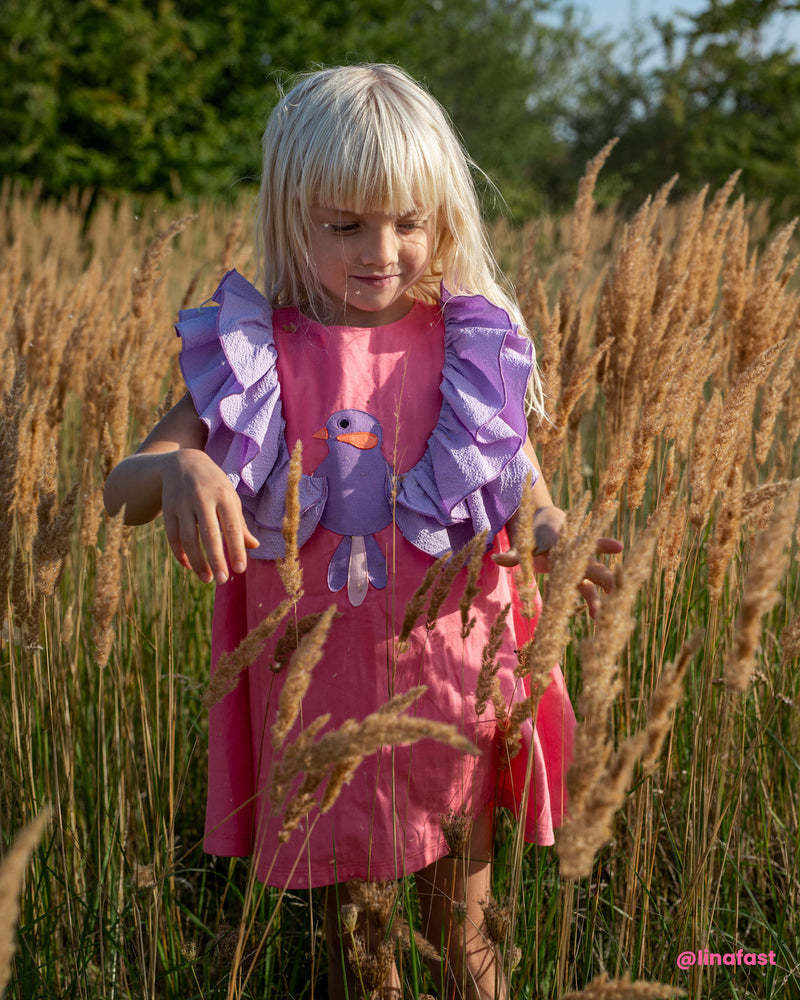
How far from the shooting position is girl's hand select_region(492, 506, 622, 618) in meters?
1.05

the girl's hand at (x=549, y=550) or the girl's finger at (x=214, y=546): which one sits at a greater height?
the girl's finger at (x=214, y=546)

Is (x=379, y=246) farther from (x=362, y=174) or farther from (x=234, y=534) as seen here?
(x=234, y=534)

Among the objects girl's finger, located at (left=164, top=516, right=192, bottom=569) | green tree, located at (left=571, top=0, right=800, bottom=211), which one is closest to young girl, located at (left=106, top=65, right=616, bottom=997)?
girl's finger, located at (left=164, top=516, right=192, bottom=569)

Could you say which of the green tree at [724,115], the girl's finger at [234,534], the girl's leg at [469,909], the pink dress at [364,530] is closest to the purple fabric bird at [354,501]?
the pink dress at [364,530]

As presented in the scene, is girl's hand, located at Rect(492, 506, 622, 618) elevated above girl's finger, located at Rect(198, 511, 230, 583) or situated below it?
below

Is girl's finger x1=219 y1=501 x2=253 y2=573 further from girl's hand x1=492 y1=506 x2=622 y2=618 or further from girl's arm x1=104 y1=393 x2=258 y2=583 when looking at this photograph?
girl's hand x1=492 y1=506 x2=622 y2=618

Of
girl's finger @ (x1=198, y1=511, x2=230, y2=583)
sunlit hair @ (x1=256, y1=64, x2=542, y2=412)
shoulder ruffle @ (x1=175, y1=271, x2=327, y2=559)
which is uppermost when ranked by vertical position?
sunlit hair @ (x1=256, y1=64, x2=542, y2=412)

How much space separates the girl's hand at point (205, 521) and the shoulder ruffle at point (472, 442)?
0.31 m

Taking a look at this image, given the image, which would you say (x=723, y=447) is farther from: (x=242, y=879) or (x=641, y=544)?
(x=242, y=879)

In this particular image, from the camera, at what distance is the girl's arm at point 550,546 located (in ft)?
3.43

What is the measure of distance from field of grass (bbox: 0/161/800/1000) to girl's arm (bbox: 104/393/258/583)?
0.25ft

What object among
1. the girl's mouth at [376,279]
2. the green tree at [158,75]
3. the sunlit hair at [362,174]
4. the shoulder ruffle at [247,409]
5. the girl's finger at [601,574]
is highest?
the green tree at [158,75]

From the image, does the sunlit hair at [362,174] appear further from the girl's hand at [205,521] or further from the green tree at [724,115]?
the green tree at [724,115]

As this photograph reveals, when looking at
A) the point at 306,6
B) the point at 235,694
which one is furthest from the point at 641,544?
the point at 306,6
